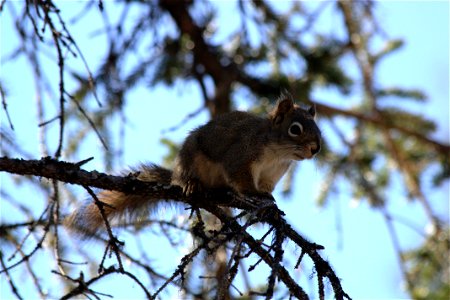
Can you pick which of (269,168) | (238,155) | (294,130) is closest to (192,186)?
(238,155)

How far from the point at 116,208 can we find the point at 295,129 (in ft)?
2.96

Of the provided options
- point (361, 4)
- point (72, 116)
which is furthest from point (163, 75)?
point (361, 4)

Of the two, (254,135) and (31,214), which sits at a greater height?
(254,135)

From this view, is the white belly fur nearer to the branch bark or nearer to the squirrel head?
the squirrel head

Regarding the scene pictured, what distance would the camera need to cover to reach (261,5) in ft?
12.3

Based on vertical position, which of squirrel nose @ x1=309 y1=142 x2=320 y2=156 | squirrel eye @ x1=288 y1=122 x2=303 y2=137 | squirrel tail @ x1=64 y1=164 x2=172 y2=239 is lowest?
squirrel tail @ x1=64 y1=164 x2=172 y2=239

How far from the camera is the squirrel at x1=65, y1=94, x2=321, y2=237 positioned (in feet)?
9.34

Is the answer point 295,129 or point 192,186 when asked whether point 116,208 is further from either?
point 295,129

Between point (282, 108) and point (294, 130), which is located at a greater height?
point (282, 108)

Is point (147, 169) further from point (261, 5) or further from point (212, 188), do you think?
point (261, 5)

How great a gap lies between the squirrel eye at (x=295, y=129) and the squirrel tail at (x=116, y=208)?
0.62 metres

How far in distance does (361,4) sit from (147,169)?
164 cm

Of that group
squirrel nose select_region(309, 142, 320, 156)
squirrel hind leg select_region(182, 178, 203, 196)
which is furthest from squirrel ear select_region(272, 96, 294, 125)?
squirrel hind leg select_region(182, 178, 203, 196)

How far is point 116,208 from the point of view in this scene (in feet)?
8.47
